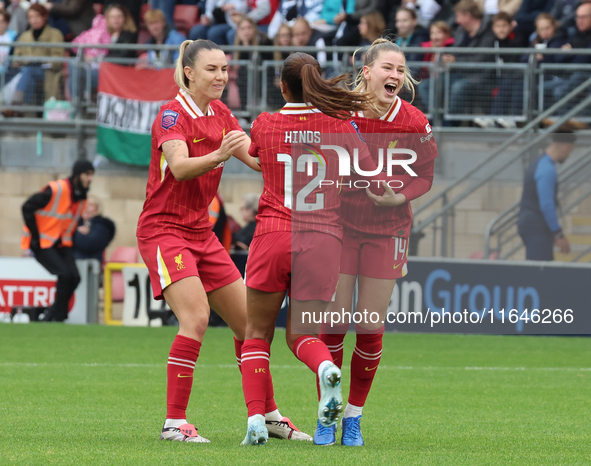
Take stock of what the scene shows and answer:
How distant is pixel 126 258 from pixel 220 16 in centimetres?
440

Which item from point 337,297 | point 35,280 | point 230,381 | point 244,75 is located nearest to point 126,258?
point 35,280

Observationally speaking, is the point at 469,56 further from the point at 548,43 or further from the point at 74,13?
the point at 74,13

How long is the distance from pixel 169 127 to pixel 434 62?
320 inches

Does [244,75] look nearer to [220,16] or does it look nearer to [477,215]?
[220,16]

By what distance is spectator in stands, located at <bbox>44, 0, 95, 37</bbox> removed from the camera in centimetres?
1580

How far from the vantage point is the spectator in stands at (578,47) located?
40.0ft

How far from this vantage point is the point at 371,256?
16.4ft

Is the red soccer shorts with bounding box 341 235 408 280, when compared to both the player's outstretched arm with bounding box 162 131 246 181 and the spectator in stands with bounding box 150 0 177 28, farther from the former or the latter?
the spectator in stands with bounding box 150 0 177 28

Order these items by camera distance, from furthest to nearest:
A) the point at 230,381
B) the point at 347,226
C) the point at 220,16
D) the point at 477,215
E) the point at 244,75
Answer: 1. the point at 220,16
2. the point at 244,75
3. the point at 477,215
4. the point at 230,381
5. the point at 347,226

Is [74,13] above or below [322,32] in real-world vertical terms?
above

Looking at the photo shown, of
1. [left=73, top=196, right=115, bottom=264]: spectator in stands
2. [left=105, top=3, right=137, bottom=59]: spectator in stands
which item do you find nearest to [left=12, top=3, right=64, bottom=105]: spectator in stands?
[left=105, top=3, right=137, bottom=59]: spectator in stands

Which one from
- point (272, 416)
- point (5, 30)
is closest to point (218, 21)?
point (5, 30)

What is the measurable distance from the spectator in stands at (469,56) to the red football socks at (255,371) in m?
8.26

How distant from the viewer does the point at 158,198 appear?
5.21m
